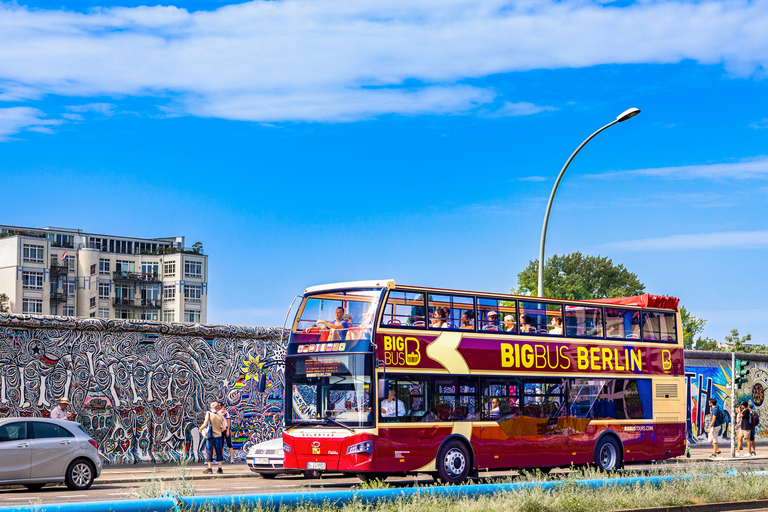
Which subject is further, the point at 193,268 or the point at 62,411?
the point at 193,268

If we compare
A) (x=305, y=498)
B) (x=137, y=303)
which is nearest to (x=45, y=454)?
(x=305, y=498)

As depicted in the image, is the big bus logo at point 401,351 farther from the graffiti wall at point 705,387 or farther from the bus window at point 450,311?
the graffiti wall at point 705,387

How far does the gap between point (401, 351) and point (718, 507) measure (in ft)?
19.1

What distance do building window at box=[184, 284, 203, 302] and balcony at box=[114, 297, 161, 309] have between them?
14.8 feet

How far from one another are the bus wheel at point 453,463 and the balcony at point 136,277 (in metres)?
121

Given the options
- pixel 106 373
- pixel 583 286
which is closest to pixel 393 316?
pixel 106 373

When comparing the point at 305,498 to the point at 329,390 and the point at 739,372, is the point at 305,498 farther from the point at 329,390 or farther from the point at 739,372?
the point at 739,372

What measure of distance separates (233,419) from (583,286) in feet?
218

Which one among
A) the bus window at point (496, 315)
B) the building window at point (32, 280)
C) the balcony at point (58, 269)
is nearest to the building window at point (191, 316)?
the balcony at point (58, 269)

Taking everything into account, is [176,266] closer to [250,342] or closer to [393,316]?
[250,342]

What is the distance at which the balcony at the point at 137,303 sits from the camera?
13300 cm

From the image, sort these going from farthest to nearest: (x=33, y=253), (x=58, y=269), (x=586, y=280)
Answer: (x=58, y=269)
(x=33, y=253)
(x=586, y=280)

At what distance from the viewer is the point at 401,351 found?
17.2m

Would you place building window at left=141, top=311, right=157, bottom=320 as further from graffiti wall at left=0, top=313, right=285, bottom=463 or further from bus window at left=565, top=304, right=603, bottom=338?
bus window at left=565, top=304, right=603, bottom=338
